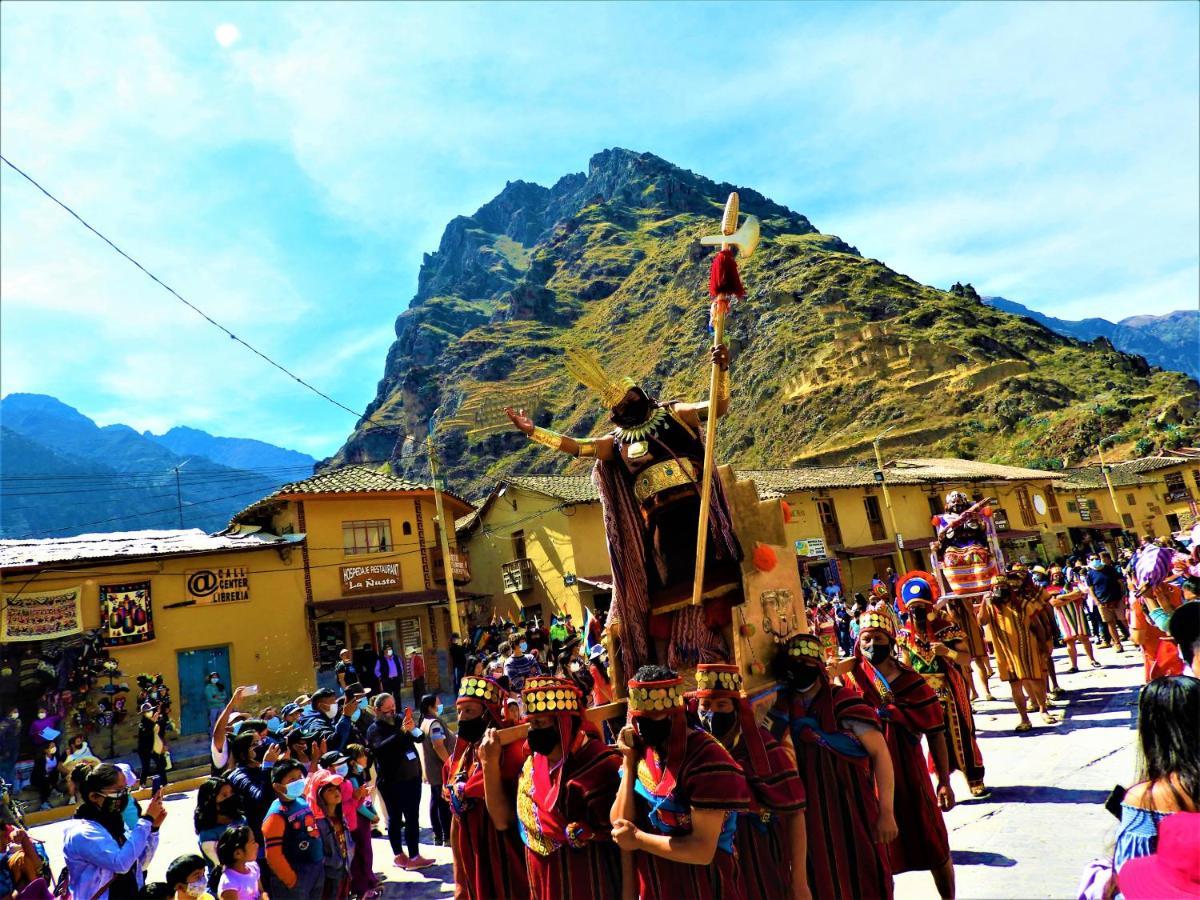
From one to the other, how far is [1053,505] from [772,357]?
110 ft

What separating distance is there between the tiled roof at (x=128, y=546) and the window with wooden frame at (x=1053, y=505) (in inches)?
1549

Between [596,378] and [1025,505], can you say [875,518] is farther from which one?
[596,378]

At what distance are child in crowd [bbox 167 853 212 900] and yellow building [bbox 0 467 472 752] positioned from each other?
54.0 ft

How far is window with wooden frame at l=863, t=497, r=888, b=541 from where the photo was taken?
35.0 m

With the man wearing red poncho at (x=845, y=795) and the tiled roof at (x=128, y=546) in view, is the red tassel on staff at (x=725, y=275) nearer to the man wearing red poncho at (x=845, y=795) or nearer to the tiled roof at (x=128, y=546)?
the man wearing red poncho at (x=845, y=795)

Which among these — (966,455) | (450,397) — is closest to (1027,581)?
(966,455)

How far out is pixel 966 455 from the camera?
167 feet

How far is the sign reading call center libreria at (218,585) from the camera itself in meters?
19.7

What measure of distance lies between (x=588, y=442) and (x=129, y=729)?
17872 mm

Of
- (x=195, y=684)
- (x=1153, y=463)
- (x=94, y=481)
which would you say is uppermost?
(x=94, y=481)

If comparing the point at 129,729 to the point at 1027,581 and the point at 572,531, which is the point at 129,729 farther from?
the point at 1027,581

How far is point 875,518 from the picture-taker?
35.2 m

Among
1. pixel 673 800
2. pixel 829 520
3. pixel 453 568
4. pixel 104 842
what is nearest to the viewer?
pixel 673 800

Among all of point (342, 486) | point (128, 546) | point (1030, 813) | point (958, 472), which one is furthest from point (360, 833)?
point (958, 472)
